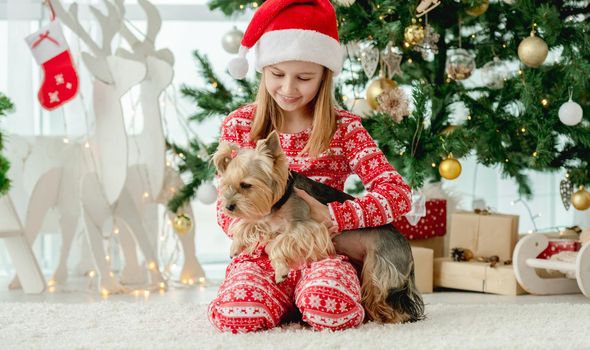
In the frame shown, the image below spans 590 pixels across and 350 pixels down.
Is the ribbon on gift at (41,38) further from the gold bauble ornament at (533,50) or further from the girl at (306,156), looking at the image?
the gold bauble ornament at (533,50)

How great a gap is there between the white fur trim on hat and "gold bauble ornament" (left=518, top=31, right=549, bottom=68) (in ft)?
3.84

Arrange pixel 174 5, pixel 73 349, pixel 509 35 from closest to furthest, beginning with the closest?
pixel 73 349
pixel 509 35
pixel 174 5

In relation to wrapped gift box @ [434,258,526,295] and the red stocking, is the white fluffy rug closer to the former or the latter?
wrapped gift box @ [434,258,526,295]

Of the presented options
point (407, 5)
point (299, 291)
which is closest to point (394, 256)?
point (299, 291)

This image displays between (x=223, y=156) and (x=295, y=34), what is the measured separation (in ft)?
1.42

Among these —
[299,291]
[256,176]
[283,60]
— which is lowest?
[299,291]

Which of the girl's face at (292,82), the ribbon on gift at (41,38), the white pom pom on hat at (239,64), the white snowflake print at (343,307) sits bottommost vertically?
the white snowflake print at (343,307)

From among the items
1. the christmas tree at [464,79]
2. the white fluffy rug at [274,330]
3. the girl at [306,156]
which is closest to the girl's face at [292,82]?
the girl at [306,156]

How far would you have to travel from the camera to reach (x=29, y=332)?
2.43 meters

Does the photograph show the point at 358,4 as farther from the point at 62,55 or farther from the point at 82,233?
the point at 82,233

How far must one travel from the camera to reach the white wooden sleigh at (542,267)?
10.4 ft

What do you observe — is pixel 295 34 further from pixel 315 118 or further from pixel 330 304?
pixel 330 304

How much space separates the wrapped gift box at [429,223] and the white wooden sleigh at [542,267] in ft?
1.52

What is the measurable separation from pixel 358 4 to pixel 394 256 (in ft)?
4.50
